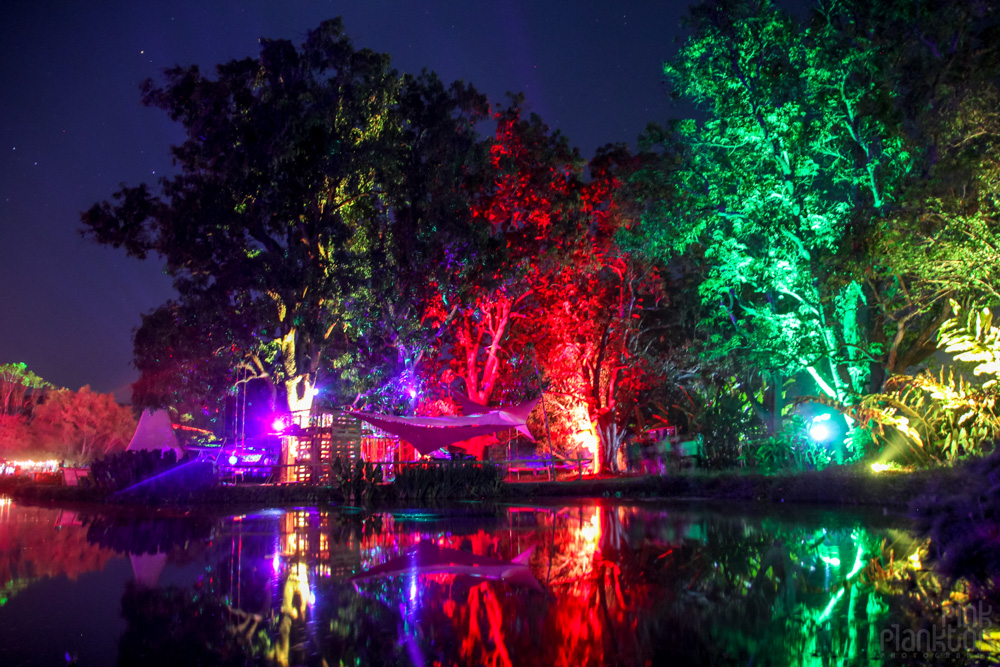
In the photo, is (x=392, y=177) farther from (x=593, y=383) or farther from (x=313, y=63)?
(x=593, y=383)

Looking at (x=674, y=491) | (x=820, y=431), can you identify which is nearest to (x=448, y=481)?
(x=674, y=491)

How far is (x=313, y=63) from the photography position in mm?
22609

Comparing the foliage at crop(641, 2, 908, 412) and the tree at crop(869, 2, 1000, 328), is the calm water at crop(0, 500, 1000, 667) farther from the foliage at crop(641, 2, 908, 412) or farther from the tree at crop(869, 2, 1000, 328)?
the foliage at crop(641, 2, 908, 412)

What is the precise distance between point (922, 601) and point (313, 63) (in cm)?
2238

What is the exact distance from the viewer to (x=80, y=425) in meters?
59.6

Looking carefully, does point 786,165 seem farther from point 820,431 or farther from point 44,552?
point 44,552

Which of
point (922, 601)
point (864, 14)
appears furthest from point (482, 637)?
point (864, 14)

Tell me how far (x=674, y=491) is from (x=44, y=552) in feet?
44.2

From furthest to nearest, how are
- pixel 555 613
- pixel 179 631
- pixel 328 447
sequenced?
pixel 328 447
pixel 555 613
pixel 179 631

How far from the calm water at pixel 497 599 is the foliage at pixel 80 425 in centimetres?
5718

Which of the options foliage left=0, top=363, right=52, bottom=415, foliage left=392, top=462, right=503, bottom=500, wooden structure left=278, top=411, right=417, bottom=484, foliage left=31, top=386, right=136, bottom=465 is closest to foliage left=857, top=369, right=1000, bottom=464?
foliage left=392, top=462, right=503, bottom=500

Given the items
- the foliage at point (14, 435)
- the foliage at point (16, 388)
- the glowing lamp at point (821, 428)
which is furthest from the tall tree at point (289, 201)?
the foliage at point (16, 388)
